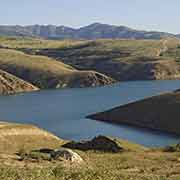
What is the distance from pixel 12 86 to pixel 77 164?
484ft

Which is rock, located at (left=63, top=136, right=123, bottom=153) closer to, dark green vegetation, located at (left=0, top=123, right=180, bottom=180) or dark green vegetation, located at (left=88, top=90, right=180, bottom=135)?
dark green vegetation, located at (left=0, top=123, right=180, bottom=180)

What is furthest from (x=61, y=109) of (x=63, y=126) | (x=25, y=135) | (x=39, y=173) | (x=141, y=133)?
(x=39, y=173)

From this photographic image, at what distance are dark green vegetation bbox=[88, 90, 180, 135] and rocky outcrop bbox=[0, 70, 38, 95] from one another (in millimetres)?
75219

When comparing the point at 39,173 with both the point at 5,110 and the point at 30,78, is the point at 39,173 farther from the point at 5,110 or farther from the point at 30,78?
the point at 30,78

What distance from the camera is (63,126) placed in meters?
90.3

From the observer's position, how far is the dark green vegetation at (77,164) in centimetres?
1795

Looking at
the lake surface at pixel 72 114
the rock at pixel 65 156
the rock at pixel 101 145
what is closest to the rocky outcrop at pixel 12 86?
the lake surface at pixel 72 114

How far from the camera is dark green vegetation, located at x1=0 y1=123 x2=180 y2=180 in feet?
→ 58.9

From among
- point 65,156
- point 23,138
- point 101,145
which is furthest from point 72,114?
point 65,156

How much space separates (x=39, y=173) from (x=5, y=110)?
104717 millimetres

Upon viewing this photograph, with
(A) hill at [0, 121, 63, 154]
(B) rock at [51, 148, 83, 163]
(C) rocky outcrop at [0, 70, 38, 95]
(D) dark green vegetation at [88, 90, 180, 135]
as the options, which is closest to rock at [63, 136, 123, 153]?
(A) hill at [0, 121, 63, 154]

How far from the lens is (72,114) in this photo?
4232 inches

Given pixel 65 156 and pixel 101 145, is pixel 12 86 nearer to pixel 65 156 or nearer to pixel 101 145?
pixel 101 145

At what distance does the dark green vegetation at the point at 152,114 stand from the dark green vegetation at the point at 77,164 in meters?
33.9
